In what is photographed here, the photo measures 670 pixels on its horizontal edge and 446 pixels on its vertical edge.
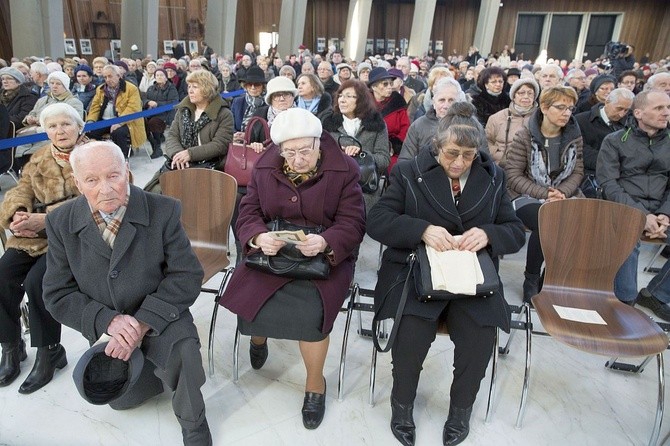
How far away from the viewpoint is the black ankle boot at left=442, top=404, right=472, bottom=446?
194 cm

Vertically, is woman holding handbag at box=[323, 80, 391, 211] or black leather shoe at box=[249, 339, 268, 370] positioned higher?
woman holding handbag at box=[323, 80, 391, 211]

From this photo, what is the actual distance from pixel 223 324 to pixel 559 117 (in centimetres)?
256

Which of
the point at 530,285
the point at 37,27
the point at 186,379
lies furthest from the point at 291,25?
the point at 186,379

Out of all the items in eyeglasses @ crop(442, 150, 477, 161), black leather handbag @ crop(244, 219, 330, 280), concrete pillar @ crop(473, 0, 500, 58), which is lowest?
black leather handbag @ crop(244, 219, 330, 280)

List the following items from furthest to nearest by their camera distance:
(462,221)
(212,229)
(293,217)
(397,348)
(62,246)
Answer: (212,229)
(293,217)
(462,221)
(397,348)
(62,246)

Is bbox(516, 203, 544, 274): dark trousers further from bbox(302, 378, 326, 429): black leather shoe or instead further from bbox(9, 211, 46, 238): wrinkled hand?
bbox(9, 211, 46, 238): wrinkled hand

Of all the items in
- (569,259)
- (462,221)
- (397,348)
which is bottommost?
(397,348)

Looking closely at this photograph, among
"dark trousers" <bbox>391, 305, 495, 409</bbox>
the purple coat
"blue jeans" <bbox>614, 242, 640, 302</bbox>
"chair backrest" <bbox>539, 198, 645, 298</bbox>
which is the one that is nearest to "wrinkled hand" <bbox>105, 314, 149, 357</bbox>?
the purple coat

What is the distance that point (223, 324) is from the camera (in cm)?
280

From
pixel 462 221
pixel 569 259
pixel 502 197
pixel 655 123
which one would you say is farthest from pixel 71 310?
pixel 655 123

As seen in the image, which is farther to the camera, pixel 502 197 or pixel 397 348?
pixel 502 197

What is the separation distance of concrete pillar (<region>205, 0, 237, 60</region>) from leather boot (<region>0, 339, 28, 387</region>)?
14222 millimetres

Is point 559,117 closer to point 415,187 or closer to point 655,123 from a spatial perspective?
point 655,123

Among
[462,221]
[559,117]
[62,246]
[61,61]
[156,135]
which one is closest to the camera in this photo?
[62,246]
